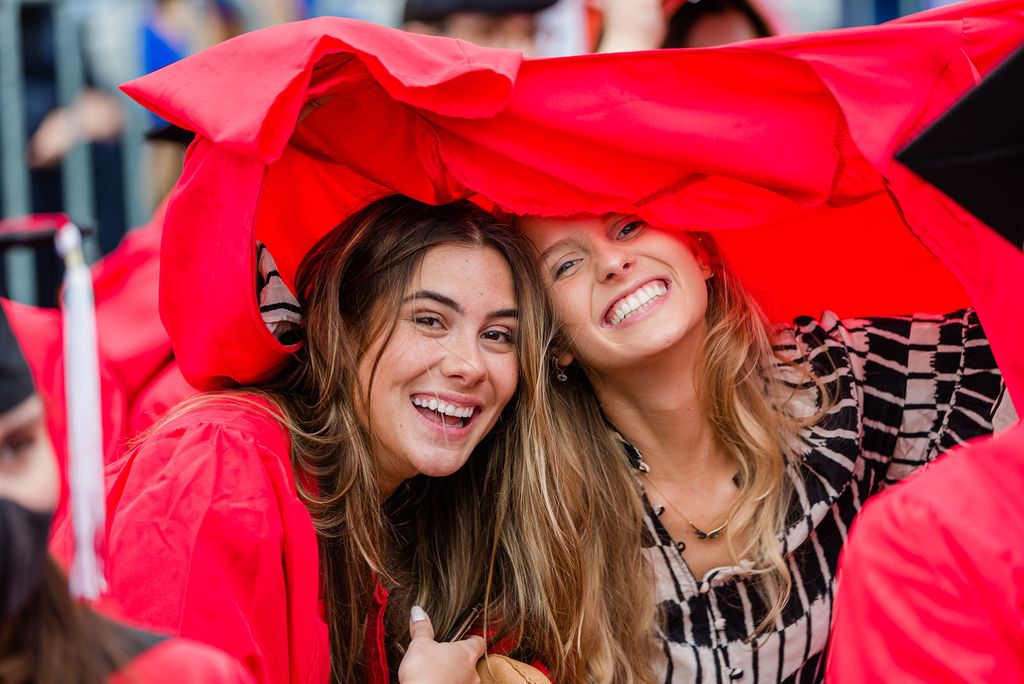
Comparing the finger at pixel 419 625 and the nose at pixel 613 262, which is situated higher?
the nose at pixel 613 262

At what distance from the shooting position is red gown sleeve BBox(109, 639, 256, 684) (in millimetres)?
1583

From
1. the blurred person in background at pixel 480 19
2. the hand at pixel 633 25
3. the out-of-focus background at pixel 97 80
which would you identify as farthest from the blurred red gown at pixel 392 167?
the out-of-focus background at pixel 97 80

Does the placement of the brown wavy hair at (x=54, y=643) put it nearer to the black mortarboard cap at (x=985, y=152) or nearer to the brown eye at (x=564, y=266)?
the black mortarboard cap at (x=985, y=152)

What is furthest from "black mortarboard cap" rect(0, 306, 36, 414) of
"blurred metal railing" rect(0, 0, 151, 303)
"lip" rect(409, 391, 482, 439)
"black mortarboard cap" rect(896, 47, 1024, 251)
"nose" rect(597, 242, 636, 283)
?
"blurred metal railing" rect(0, 0, 151, 303)

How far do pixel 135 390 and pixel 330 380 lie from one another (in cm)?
86

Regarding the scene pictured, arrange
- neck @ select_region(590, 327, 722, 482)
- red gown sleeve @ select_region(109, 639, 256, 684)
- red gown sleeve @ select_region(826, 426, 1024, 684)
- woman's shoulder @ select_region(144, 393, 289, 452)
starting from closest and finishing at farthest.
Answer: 1. red gown sleeve @ select_region(109, 639, 256, 684)
2. red gown sleeve @ select_region(826, 426, 1024, 684)
3. woman's shoulder @ select_region(144, 393, 289, 452)
4. neck @ select_region(590, 327, 722, 482)

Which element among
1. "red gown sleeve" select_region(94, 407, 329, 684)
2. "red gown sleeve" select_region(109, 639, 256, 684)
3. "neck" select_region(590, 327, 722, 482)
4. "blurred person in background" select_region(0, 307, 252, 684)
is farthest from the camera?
"neck" select_region(590, 327, 722, 482)

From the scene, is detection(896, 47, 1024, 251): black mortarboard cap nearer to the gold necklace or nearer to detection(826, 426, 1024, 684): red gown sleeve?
detection(826, 426, 1024, 684): red gown sleeve

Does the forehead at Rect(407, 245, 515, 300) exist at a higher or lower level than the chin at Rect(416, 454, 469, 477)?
higher

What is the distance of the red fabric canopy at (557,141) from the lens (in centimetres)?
248

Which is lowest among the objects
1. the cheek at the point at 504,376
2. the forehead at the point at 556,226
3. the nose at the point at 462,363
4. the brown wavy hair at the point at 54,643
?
the cheek at the point at 504,376

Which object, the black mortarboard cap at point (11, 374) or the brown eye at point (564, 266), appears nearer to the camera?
the black mortarboard cap at point (11, 374)

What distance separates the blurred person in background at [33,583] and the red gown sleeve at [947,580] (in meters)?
0.94

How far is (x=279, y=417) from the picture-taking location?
267cm
